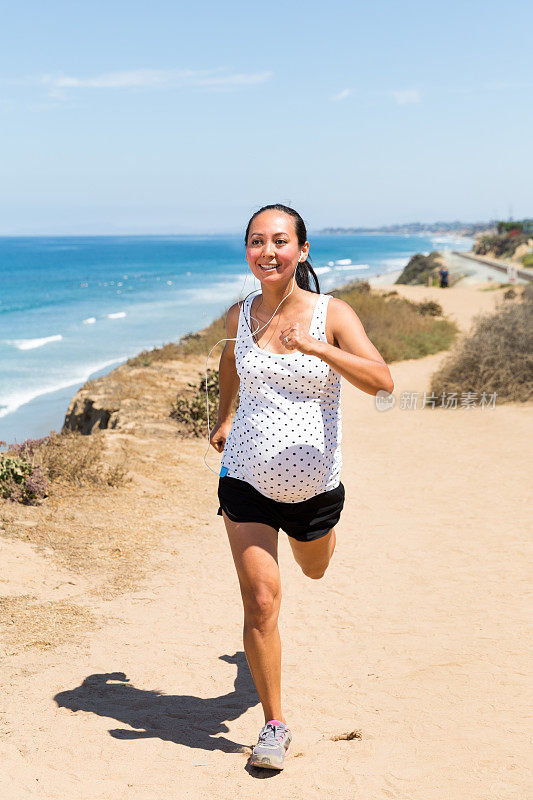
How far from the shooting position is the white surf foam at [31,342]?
1133 inches

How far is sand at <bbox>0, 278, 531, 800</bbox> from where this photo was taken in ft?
10.1

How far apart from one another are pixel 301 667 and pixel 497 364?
915 centimetres

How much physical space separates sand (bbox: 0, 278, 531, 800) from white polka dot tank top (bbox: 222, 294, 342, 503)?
1282 millimetres

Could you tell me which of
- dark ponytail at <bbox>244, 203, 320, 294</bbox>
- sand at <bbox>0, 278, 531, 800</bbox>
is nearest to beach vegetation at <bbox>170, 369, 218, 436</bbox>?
sand at <bbox>0, 278, 531, 800</bbox>

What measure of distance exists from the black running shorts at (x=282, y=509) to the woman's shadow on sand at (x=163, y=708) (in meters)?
1.11

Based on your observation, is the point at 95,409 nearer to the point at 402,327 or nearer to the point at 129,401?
the point at 129,401

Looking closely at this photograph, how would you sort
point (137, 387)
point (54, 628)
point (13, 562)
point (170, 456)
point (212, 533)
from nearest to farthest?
point (54, 628) < point (13, 562) < point (212, 533) < point (170, 456) < point (137, 387)

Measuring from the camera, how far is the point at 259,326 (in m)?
3.15

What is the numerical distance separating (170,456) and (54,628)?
416cm

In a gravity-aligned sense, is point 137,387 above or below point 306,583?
above

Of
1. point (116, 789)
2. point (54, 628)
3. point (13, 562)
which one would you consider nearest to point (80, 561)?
point (13, 562)

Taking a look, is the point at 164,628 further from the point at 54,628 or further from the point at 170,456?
the point at 170,456

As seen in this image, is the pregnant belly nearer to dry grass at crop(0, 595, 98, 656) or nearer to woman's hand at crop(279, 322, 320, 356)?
woman's hand at crop(279, 322, 320, 356)

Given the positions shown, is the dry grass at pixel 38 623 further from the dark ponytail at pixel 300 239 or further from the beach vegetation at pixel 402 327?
the beach vegetation at pixel 402 327
